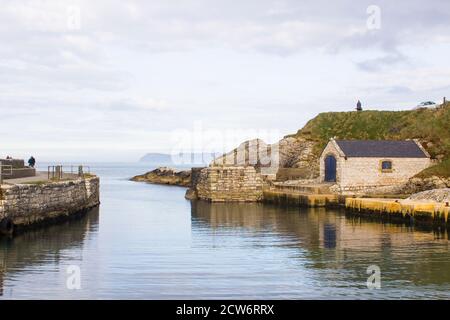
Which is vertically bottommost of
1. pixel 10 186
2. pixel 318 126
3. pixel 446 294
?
pixel 446 294

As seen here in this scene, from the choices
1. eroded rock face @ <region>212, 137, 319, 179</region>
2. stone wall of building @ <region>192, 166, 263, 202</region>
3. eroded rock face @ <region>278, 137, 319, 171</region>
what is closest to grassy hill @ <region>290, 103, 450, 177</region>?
eroded rock face @ <region>278, 137, 319, 171</region>

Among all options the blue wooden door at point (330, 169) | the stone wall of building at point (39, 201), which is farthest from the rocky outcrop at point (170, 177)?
the stone wall of building at point (39, 201)

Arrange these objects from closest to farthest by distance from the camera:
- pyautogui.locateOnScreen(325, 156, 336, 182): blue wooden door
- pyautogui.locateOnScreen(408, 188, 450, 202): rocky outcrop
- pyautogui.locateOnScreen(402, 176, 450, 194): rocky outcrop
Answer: pyautogui.locateOnScreen(408, 188, 450, 202): rocky outcrop → pyautogui.locateOnScreen(402, 176, 450, 194): rocky outcrop → pyautogui.locateOnScreen(325, 156, 336, 182): blue wooden door

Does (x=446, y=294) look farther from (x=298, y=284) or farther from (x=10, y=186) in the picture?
(x=10, y=186)

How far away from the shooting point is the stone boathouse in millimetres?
52469

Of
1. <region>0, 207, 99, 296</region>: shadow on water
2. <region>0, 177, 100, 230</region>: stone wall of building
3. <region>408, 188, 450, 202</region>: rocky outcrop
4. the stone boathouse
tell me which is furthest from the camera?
the stone boathouse

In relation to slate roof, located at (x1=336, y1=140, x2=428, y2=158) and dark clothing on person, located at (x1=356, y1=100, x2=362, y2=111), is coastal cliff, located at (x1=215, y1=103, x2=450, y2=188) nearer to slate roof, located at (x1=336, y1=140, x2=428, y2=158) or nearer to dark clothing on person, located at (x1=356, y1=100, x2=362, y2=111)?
dark clothing on person, located at (x1=356, y1=100, x2=362, y2=111)

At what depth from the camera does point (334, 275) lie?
23.2 meters

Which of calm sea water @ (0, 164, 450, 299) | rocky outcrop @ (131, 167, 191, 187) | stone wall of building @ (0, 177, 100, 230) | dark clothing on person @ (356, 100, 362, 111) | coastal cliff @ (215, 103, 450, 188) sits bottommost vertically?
calm sea water @ (0, 164, 450, 299)

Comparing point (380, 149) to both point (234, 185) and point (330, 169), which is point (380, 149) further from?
point (234, 185)

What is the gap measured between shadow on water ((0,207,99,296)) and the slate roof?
22958 millimetres

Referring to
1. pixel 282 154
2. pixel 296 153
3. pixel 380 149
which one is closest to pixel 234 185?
pixel 380 149
